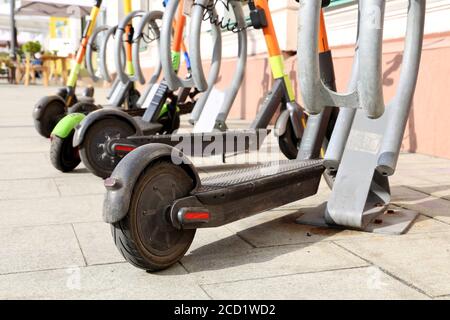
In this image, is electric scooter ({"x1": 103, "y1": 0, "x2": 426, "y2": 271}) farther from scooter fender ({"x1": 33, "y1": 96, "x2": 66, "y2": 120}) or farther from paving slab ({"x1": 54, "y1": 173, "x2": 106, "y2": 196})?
scooter fender ({"x1": 33, "y1": 96, "x2": 66, "y2": 120})

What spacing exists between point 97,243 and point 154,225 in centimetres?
58

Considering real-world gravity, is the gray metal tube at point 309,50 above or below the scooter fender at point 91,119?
above

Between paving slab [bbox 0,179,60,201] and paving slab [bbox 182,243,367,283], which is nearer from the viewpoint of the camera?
paving slab [bbox 182,243,367,283]

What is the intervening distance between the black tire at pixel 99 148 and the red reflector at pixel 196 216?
2.11 metres

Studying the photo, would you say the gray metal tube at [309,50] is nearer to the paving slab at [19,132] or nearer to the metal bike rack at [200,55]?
the metal bike rack at [200,55]

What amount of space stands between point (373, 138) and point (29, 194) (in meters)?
2.27

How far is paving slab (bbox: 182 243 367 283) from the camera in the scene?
248 cm

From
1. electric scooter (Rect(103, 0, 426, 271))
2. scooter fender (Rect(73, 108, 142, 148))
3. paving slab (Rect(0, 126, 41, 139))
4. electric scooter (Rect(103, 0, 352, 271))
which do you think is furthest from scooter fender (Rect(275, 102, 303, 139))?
paving slab (Rect(0, 126, 41, 139))

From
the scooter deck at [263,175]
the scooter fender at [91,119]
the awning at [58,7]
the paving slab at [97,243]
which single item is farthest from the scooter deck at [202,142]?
the awning at [58,7]

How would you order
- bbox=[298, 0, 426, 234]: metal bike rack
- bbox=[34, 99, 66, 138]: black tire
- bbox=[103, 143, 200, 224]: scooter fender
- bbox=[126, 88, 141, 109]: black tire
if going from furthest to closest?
bbox=[126, 88, 141, 109]: black tire, bbox=[34, 99, 66, 138]: black tire, bbox=[298, 0, 426, 234]: metal bike rack, bbox=[103, 143, 200, 224]: scooter fender

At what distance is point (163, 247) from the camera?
8.20 ft

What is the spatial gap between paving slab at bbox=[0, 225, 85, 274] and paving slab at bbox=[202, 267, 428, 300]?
0.72 meters

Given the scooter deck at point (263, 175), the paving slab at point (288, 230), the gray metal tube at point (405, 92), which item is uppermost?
the gray metal tube at point (405, 92)

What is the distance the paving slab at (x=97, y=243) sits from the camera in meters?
2.69
